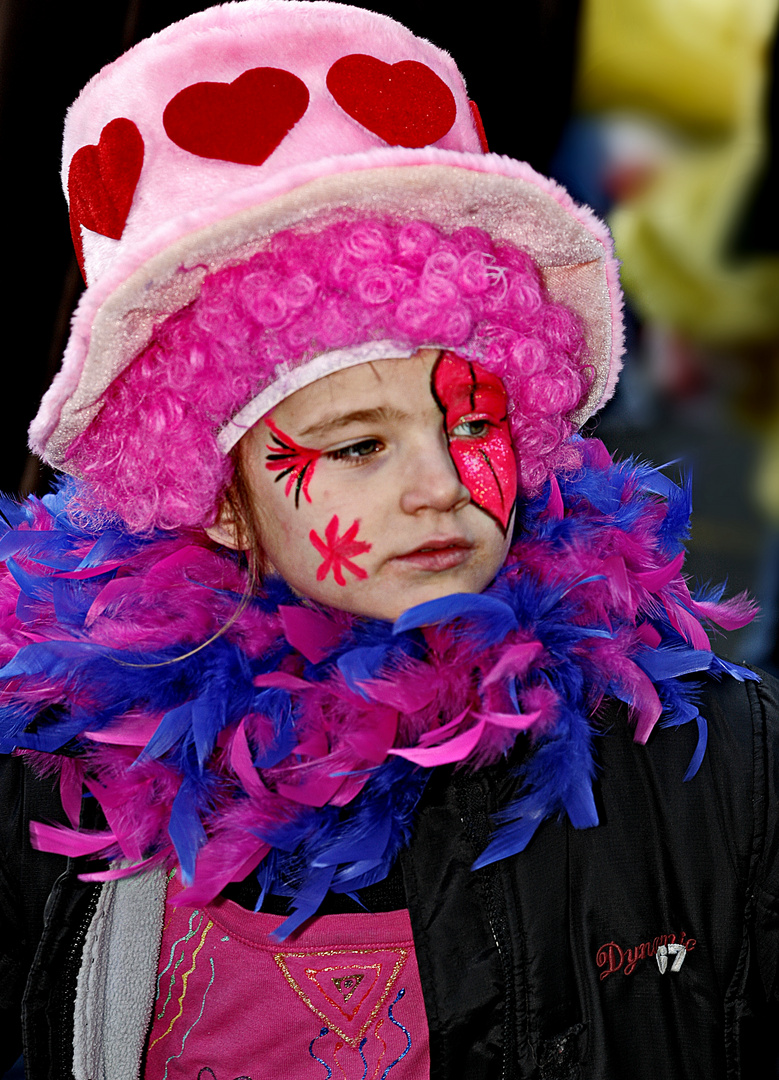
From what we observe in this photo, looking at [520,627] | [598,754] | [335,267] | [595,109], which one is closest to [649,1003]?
[598,754]

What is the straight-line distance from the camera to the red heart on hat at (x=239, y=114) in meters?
0.95

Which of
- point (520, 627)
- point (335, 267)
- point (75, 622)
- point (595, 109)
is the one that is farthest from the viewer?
point (595, 109)

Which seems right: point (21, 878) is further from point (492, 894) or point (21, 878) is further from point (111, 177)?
point (111, 177)

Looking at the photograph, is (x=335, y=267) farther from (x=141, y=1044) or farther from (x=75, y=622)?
(x=141, y=1044)

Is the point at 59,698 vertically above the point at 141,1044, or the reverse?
the point at 59,698

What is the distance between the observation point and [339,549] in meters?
1.02

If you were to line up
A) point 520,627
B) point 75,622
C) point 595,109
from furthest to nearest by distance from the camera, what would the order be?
point 595,109 < point 75,622 < point 520,627

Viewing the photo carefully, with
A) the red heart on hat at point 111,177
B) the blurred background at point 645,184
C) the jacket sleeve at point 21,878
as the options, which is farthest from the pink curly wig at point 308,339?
the blurred background at point 645,184

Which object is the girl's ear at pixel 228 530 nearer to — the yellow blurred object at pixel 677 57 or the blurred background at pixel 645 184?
the blurred background at pixel 645 184

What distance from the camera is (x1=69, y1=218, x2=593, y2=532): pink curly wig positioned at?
3.25 feet

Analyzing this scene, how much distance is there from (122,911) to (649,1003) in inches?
23.1

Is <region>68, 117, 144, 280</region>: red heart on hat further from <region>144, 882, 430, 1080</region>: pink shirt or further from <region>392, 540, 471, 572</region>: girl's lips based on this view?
<region>144, 882, 430, 1080</region>: pink shirt

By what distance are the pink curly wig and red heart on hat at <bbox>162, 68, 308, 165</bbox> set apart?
93mm

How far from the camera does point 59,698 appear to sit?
1.14m
